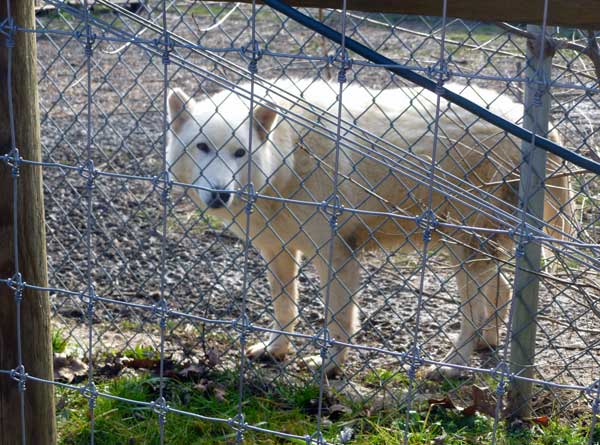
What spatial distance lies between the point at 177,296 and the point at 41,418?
1.87 metres

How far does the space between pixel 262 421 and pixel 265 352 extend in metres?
0.78

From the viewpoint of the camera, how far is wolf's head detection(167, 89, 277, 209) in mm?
3617

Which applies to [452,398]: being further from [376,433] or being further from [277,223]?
[277,223]

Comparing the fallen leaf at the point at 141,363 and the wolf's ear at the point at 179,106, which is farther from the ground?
the wolf's ear at the point at 179,106

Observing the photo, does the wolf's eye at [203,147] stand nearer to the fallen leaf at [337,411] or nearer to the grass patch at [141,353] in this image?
the grass patch at [141,353]

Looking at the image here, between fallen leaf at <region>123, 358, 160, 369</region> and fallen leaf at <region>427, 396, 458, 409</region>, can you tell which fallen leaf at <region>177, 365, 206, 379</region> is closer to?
fallen leaf at <region>123, 358, 160, 369</region>

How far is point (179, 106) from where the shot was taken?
377 centimetres

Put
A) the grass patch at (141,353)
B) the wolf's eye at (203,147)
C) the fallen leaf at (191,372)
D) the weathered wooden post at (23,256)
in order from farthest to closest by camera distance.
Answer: the wolf's eye at (203,147) → the grass patch at (141,353) → the fallen leaf at (191,372) → the weathered wooden post at (23,256)

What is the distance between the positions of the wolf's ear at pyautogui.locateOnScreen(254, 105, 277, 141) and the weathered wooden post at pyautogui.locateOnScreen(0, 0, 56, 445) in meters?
1.43

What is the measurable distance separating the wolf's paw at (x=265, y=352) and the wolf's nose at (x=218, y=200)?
2.57 feet

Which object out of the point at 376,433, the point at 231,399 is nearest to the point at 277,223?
the point at 231,399

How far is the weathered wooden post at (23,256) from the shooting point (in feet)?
7.27

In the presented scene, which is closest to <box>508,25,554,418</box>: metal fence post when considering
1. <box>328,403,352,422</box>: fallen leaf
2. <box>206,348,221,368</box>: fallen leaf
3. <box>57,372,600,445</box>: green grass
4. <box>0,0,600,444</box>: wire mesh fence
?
<box>0,0,600,444</box>: wire mesh fence

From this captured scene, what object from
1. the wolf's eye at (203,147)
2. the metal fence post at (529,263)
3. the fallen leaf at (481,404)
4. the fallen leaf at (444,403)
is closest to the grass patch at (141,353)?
the wolf's eye at (203,147)
